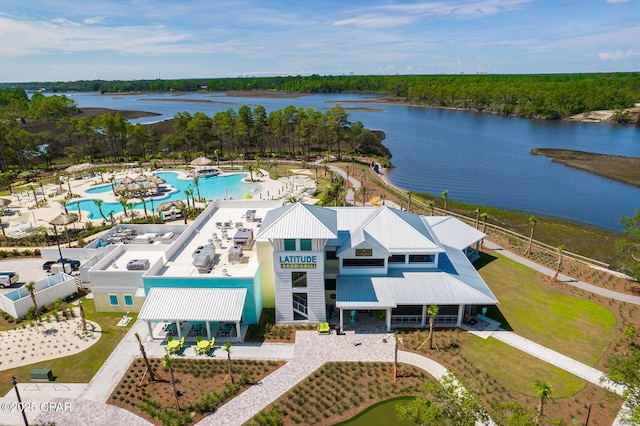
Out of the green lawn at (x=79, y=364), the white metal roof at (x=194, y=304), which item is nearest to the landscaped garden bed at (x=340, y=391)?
the white metal roof at (x=194, y=304)

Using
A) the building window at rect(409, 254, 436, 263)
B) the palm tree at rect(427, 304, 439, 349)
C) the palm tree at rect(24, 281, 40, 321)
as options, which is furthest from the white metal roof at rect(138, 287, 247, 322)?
the building window at rect(409, 254, 436, 263)

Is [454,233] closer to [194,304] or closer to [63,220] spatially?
[194,304]

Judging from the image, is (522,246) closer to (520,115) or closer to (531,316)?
(531,316)

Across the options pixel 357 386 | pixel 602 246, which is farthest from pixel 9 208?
pixel 602 246

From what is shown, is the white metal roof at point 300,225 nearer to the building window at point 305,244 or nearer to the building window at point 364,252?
the building window at point 305,244

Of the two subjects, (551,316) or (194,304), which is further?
(551,316)

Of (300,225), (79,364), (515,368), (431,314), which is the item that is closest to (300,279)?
(300,225)
